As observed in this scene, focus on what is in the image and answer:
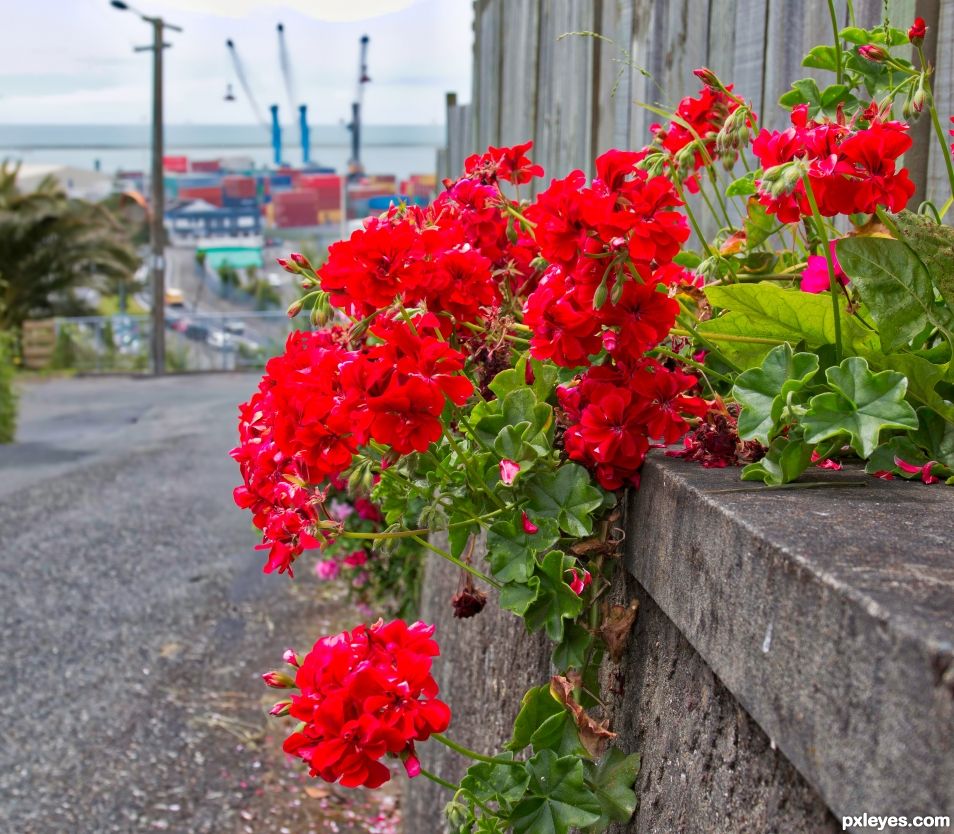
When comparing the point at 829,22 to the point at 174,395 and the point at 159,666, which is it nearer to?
the point at 159,666

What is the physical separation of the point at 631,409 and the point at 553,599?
20 centimetres

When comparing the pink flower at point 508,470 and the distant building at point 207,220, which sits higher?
the distant building at point 207,220

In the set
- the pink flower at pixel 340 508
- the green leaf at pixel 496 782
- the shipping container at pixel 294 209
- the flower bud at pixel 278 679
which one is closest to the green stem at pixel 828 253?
the green leaf at pixel 496 782

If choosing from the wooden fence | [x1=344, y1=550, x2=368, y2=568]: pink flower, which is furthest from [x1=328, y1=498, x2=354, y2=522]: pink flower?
the wooden fence

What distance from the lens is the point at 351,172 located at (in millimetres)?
54719

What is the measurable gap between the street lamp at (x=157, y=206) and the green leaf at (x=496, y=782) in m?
22.1

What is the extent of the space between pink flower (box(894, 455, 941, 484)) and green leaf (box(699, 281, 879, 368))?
0.14 m

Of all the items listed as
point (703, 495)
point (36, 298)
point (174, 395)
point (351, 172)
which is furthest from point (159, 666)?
point (351, 172)

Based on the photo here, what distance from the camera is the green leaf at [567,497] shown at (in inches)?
46.5

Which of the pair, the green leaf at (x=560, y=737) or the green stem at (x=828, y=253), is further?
the green leaf at (x=560, y=737)

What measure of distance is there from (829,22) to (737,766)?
1.16 m

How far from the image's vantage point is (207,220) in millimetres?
64000

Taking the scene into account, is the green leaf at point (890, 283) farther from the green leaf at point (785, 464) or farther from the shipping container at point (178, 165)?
the shipping container at point (178, 165)

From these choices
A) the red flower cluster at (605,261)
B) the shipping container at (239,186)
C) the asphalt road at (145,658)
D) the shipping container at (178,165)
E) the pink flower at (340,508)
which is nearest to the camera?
the red flower cluster at (605,261)
